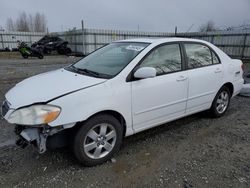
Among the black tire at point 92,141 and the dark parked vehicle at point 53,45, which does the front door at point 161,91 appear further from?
the dark parked vehicle at point 53,45

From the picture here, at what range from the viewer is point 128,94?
9.28 feet

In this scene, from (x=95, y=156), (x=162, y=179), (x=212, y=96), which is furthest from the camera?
(x=212, y=96)

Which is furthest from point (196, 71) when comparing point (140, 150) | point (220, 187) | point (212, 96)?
point (220, 187)

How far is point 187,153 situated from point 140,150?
0.66 meters

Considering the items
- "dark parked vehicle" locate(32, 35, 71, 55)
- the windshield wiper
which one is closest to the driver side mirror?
the windshield wiper

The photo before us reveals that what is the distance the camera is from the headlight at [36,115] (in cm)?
233

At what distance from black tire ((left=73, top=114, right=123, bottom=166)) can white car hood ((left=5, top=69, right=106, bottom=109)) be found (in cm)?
43

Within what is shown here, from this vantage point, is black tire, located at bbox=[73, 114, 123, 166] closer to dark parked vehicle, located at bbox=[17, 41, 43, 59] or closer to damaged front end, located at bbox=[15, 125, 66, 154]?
damaged front end, located at bbox=[15, 125, 66, 154]

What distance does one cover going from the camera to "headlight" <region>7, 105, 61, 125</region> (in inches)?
91.6

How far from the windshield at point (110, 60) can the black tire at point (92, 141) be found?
58cm

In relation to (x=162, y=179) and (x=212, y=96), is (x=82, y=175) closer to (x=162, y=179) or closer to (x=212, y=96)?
(x=162, y=179)

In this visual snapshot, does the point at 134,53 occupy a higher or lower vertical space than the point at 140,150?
higher

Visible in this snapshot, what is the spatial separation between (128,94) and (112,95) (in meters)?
0.24

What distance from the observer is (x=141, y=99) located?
2.98 m
